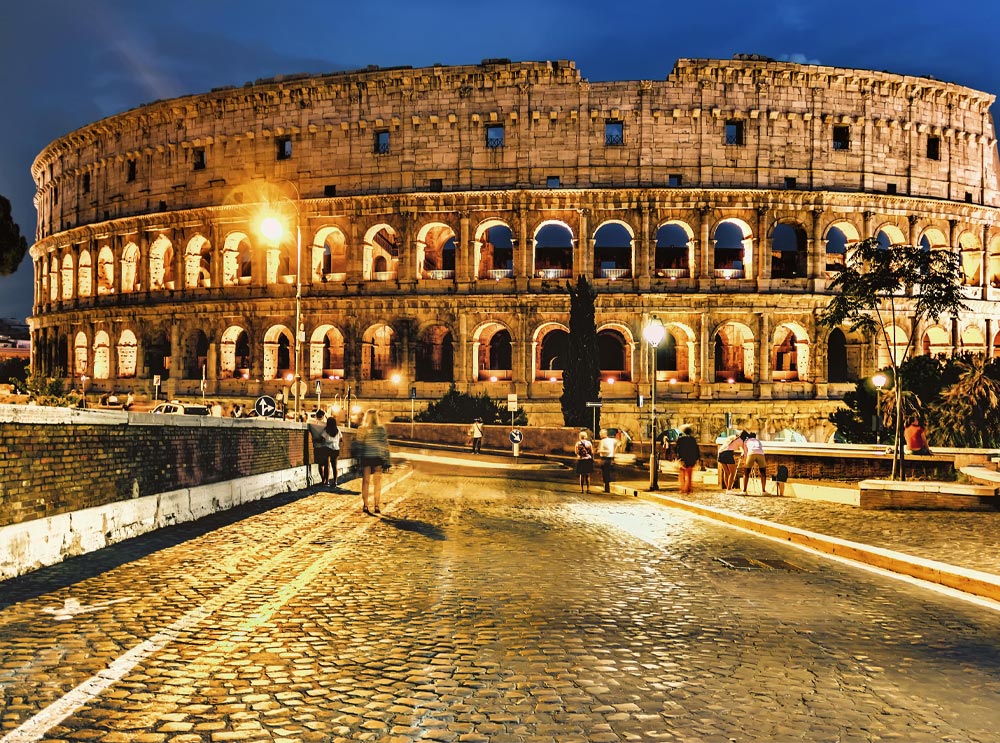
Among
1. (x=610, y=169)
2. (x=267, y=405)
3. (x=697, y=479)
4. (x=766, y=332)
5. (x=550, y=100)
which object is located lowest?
(x=697, y=479)

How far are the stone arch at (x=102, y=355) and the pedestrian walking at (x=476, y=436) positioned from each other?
2731cm

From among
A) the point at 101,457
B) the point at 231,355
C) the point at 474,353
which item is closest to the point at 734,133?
the point at 474,353

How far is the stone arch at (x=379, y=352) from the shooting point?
41.0 metres

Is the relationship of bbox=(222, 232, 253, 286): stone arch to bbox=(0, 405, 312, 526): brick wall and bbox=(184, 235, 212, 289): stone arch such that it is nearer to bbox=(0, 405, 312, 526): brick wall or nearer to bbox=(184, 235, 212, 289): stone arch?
bbox=(184, 235, 212, 289): stone arch

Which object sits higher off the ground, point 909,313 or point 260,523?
point 909,313

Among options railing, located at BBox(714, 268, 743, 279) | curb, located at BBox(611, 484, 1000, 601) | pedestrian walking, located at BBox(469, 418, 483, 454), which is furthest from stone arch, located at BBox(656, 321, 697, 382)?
curb, located at BBox(611, 484, 1000, 601)

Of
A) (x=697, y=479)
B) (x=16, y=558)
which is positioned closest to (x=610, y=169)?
(x=697, y=479)

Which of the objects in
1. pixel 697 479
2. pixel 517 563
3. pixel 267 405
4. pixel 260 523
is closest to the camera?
pixel 517 563

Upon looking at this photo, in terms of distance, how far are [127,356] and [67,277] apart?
10.4 m

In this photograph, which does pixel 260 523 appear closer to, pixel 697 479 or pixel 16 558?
pixel 16 558

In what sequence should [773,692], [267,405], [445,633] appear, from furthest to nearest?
[267,405] < [445,633] < [773,692]

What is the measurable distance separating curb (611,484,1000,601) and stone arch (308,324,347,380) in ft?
102

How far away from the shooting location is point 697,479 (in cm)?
2195

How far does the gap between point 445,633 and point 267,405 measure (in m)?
14.3
